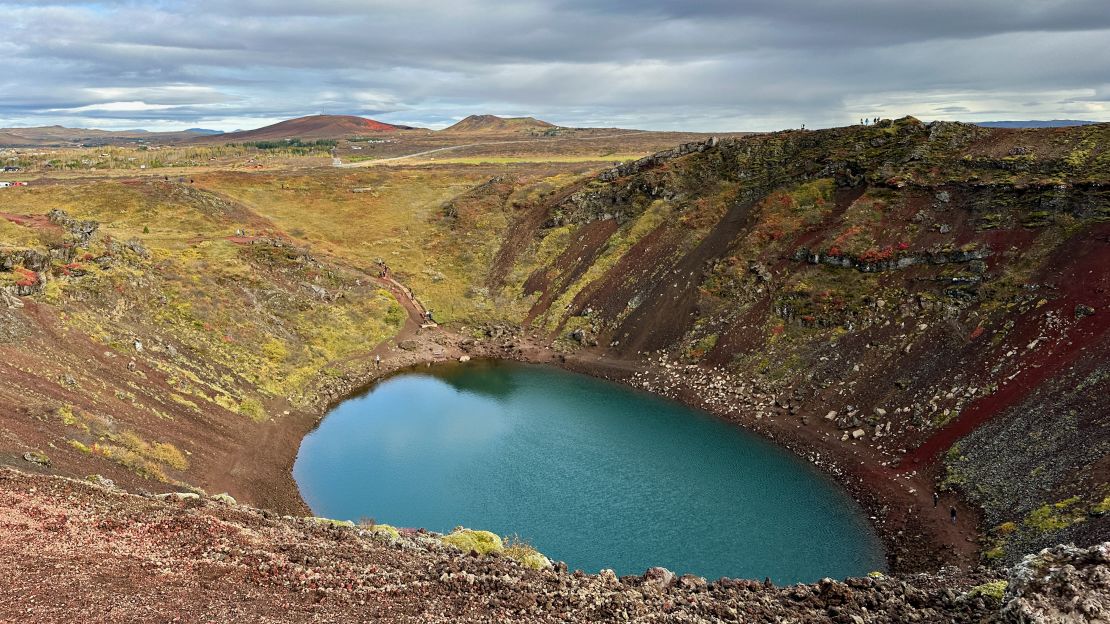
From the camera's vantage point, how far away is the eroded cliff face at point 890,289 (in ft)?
150

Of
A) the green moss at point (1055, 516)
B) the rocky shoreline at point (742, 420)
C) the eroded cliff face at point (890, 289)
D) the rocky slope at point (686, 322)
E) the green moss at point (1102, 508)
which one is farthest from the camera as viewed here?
the eroded cliff face at point (890, 289)

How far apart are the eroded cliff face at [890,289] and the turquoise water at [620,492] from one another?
7312mm

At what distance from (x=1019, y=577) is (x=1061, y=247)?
4951 centimetres

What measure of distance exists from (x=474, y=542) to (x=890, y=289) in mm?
50702

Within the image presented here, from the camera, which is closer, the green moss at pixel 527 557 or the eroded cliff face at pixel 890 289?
the green moss at pixel 527 557

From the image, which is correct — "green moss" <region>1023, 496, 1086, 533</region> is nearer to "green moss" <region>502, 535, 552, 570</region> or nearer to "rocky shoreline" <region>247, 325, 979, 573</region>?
"rocky shoreline" <region>247, 325, 979, 573</region>

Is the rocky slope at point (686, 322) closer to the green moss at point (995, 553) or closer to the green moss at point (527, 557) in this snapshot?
the green moss at point (995, 553)

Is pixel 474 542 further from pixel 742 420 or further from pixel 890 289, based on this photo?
pixel 890 289

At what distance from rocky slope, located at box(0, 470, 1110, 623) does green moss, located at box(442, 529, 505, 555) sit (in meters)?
1.94

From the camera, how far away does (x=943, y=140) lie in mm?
81875

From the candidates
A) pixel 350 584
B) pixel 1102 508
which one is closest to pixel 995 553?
pixel 1102 508

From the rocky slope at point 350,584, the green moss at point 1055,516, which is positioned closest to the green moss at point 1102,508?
the green moss at point 1055,516

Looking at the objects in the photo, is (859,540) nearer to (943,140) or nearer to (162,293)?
(943,140)

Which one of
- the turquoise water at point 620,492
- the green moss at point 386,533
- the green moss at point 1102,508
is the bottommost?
the turquoise water at point 620,492
